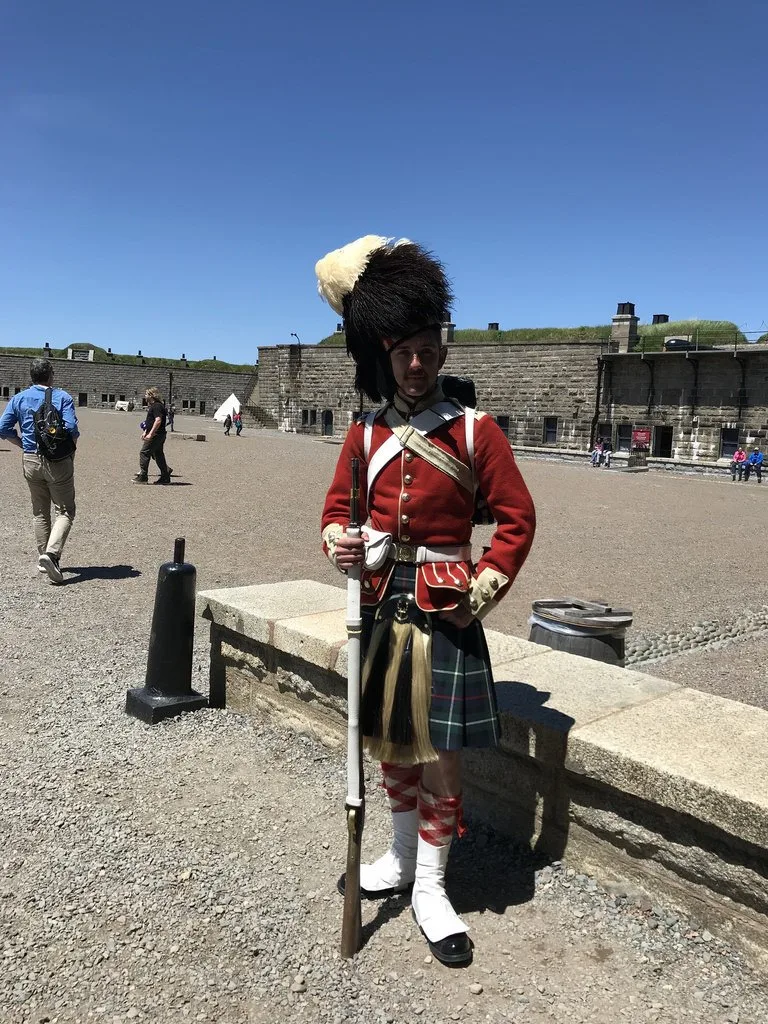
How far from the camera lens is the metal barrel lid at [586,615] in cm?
468

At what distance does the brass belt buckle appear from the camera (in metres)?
2.60

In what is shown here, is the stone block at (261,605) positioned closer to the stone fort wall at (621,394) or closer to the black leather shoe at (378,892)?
the black leather shoe at (378,892)

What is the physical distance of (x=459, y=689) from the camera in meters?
2.53

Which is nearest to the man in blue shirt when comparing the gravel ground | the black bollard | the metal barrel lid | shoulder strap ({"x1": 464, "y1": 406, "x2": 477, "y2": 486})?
the gravel ground

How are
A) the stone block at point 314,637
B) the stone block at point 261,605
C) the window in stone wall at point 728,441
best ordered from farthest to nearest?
the window in stone wall at point 728,441 → the stone block at point 261,605 → the stone block at point 314,637

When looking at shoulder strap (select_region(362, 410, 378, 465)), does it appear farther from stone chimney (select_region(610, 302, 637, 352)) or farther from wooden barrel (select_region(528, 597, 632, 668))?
stone chimney (select_region(610, 302, 637, 352))

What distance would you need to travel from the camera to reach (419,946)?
100 inches

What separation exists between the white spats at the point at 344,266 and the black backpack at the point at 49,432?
538 centimetres

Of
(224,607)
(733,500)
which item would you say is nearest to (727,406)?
(733,500)

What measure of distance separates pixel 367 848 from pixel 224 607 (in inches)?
65.2

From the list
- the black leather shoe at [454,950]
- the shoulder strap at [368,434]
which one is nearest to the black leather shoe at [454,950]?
the black leather shoe at [454,950]

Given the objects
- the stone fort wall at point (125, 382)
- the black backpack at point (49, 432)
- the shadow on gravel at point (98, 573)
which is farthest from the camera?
the stone fort wall at point (125, 382)

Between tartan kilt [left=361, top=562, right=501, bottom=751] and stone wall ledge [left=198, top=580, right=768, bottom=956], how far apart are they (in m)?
0.34

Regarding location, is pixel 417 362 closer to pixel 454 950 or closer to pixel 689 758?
pixel 689 758
